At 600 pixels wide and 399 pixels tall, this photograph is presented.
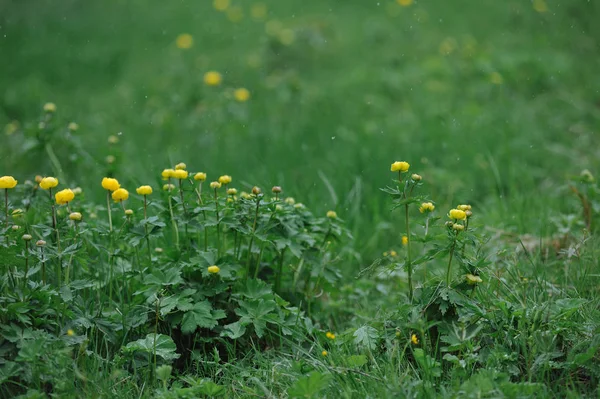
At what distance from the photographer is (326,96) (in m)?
5.30

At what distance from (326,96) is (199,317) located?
3.20 metres

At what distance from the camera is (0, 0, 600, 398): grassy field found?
88.6 inches

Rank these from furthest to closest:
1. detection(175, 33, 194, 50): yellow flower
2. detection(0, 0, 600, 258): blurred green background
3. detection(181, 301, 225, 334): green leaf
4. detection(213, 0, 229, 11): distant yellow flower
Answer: detection(213, 0, 229, 11): distant yellow flower
detection(175, 33, 194, 50): yellow flower
detection(0, 0, 600, 258): blurred green background
detection(181, 301, 225, 334): green leaf

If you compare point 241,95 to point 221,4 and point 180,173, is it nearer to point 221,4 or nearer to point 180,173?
point 221,4

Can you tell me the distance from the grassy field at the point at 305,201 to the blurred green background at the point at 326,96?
0.02 meters

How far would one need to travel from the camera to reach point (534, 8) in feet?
21.9

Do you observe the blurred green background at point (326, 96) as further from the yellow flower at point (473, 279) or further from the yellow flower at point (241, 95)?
the yellow flower at point (473, 279)

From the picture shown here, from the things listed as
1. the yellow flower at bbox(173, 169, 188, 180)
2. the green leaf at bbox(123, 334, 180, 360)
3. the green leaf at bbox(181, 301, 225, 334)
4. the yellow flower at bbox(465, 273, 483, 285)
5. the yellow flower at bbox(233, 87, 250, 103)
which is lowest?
the yellow flower at bbox(233, 87, 250, 103)

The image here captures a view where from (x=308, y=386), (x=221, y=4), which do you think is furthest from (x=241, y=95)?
(x=308, y=386)

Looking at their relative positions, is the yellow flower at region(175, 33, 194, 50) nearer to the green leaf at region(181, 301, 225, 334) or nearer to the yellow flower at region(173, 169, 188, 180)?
the yellow flower at region(173, 169, 188, 180)

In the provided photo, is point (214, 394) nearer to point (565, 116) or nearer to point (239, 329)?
point (239, 329)

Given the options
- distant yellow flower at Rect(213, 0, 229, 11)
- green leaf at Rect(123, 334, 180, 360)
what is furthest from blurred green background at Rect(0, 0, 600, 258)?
green leaf at Rect(123, 334, 180, 360)

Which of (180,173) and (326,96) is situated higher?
(180,173)

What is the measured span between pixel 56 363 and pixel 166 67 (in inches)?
168
